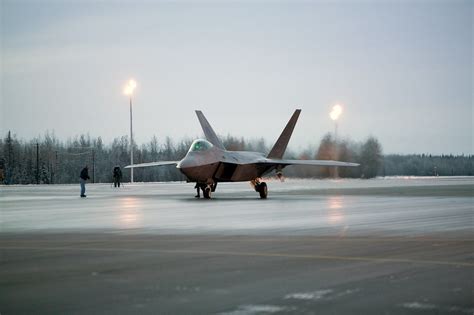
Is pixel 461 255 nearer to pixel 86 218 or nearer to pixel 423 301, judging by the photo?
pixel 423 301

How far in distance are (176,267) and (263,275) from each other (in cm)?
153

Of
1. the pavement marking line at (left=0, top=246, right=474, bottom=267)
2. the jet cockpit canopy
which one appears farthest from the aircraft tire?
the pavement marking line at (left=0, top=246, right=474, bottom=267)

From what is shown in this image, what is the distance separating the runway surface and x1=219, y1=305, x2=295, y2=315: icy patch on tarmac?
31 mm

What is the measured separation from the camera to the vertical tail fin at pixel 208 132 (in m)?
40.2

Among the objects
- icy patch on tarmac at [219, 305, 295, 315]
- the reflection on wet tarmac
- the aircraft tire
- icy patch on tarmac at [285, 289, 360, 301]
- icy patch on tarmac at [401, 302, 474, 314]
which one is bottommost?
icy patch on tarmac at [401, 302, 474, 314]

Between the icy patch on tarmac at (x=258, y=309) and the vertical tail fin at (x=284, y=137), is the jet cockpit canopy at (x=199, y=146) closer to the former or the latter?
the vertical tail fin at (x=284, y=137)

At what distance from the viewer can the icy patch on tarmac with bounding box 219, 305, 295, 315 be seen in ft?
23.7

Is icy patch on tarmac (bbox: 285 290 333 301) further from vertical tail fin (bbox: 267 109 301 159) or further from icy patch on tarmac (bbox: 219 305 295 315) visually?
vertical tail fin (bbox: 267 109 301 159)

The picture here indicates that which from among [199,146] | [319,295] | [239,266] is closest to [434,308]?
[319,295]

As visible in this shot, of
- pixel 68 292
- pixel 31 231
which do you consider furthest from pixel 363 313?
pixel 31 231

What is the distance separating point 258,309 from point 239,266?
3248 millimetres

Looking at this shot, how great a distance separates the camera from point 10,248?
1337 cm

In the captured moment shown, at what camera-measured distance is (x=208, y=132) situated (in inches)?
1609

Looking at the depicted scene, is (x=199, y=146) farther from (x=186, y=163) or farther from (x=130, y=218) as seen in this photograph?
(x=130, y=218)
